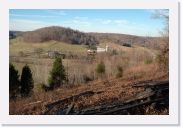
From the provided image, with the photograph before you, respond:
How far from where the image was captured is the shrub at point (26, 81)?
10.6 metres

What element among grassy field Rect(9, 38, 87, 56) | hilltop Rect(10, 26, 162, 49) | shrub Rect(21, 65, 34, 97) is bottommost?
shrub Rect(21, 65, 34, 97)

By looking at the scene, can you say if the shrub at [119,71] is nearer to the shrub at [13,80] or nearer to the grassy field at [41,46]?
the grassy field at [41,46]

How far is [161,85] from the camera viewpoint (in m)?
10.7

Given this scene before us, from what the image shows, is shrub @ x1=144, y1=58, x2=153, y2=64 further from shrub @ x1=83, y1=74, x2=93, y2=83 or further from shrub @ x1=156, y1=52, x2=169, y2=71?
shrub @ x1=83, y1=74, x2=93, y2=83

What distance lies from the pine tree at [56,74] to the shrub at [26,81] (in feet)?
0.72

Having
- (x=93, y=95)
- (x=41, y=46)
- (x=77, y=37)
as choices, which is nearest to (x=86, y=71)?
(x=93, y=95)

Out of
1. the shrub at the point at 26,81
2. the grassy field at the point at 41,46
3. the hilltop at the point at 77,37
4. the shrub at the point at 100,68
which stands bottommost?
the shrub at the point at 26,81

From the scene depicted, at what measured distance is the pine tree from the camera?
10.6 meters

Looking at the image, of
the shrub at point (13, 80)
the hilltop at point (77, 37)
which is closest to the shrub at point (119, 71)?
the hilltop at point (77, 37)

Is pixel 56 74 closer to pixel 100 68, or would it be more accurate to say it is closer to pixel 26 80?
pixel 26 80

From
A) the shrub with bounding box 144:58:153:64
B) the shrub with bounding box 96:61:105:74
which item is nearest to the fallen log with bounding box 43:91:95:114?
the shrub with bounding box 96:61:105:74

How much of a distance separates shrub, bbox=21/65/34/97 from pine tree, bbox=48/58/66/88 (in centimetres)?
22
